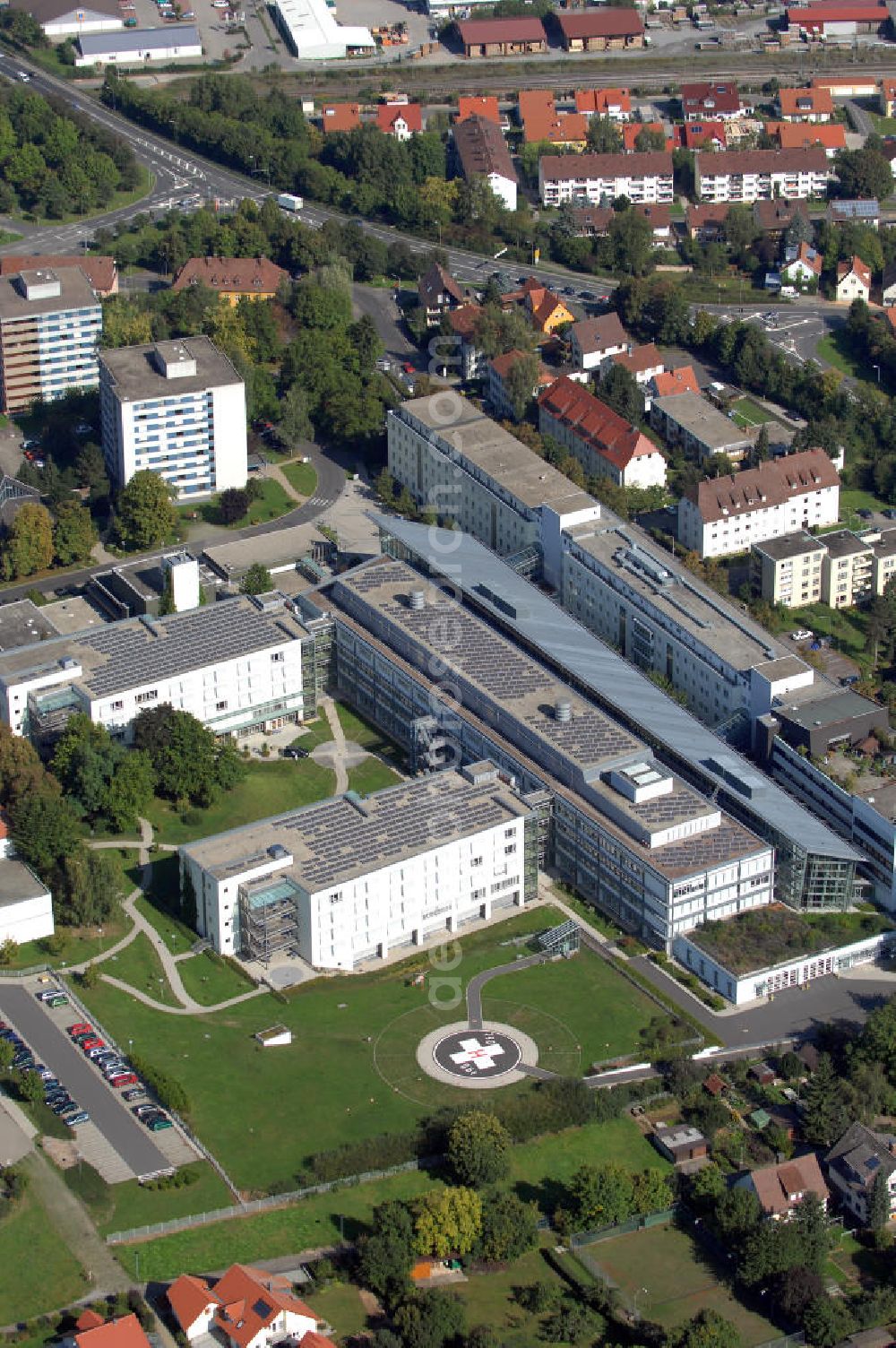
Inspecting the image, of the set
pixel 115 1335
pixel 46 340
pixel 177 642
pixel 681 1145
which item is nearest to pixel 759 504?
pixel 177 642

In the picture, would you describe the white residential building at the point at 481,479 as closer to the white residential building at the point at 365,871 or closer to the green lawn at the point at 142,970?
the white residential building at the point at 365,871

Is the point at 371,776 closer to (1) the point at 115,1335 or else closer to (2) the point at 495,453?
(2) the point at 495,453

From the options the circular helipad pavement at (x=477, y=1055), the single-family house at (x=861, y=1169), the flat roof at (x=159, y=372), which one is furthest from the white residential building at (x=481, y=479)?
the single-family house at (x=861, y=1169)

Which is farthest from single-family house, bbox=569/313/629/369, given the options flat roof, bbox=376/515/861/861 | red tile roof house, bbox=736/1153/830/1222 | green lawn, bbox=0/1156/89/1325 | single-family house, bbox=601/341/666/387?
green lawn, bbox=0/1156/89/1325

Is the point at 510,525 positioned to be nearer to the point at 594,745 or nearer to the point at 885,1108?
the point at 594,745

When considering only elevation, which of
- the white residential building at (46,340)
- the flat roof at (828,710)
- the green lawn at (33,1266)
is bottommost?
the green lawn at (33,1266)

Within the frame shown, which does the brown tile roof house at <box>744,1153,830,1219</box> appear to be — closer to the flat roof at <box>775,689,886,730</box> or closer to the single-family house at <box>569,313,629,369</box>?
the flat roof at <box>775,689,886,730</box>

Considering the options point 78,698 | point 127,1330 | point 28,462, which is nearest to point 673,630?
point 78,698

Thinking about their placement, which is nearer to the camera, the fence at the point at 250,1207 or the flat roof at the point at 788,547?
the fence at the point at 250,1207
